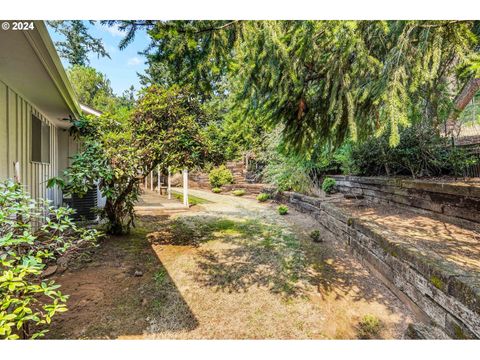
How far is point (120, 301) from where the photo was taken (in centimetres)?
236

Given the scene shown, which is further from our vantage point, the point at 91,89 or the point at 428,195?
the point at 91,89

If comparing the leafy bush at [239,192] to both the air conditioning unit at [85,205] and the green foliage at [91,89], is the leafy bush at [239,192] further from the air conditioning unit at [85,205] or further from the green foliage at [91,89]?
the air conditioning unit at [85,205]

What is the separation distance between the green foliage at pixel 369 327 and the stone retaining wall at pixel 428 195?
1877mm

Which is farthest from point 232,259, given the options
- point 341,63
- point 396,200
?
point 396,200

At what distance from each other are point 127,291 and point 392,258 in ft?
9.28

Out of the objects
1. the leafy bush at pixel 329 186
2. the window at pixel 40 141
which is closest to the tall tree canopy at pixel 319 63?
the window at pixel 40 141

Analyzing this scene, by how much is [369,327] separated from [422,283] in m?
0.58

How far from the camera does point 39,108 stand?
4.19 m

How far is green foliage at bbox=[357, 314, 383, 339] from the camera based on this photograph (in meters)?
1.93

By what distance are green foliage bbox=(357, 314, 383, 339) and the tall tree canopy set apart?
1.53 meters

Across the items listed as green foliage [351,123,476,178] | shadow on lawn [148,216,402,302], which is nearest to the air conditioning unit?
shadow on lawn [148,216,402,302]

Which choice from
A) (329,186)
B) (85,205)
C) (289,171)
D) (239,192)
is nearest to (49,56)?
(85,205)

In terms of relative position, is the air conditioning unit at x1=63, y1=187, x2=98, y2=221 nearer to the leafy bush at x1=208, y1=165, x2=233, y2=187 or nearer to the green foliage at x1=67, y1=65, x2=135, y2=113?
the green foliage at x1=67, y1=65, x2=135, y2=113

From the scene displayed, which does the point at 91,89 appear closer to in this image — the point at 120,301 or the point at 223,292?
the point at 120,301
